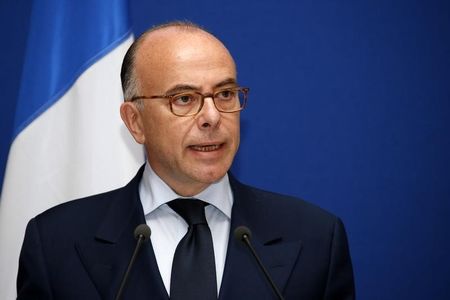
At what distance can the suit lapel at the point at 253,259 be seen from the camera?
1.67 m

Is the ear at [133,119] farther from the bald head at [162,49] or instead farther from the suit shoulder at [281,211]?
the suit shoulder at [281,211]

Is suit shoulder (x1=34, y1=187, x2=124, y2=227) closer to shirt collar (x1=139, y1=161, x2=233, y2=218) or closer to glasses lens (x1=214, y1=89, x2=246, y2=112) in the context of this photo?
shirt collar (x1=139, y1=161, x2=233, y2=218)

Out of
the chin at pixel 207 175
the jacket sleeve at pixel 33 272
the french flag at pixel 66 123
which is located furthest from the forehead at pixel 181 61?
the jacket sleeve at pixel 33 272

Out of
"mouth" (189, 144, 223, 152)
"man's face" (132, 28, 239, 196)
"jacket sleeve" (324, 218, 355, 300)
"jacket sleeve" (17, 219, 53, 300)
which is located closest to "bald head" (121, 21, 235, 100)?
"man's face" (132, 28, 239, 196)

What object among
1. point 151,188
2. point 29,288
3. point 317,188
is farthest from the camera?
point 317,188

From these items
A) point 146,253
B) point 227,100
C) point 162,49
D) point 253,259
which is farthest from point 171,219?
point 162,49

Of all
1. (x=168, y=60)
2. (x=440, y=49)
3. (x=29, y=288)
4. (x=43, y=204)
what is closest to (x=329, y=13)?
(x=440, y=49)

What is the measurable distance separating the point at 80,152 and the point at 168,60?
716 mm

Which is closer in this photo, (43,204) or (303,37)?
(43,204)

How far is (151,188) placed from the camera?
1.86m

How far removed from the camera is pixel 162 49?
1.78 metres

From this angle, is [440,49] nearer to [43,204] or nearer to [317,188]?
[317,188]

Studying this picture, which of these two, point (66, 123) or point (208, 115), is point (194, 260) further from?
point (66, 123)

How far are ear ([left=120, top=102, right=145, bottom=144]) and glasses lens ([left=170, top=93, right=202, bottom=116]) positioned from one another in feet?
0.67
